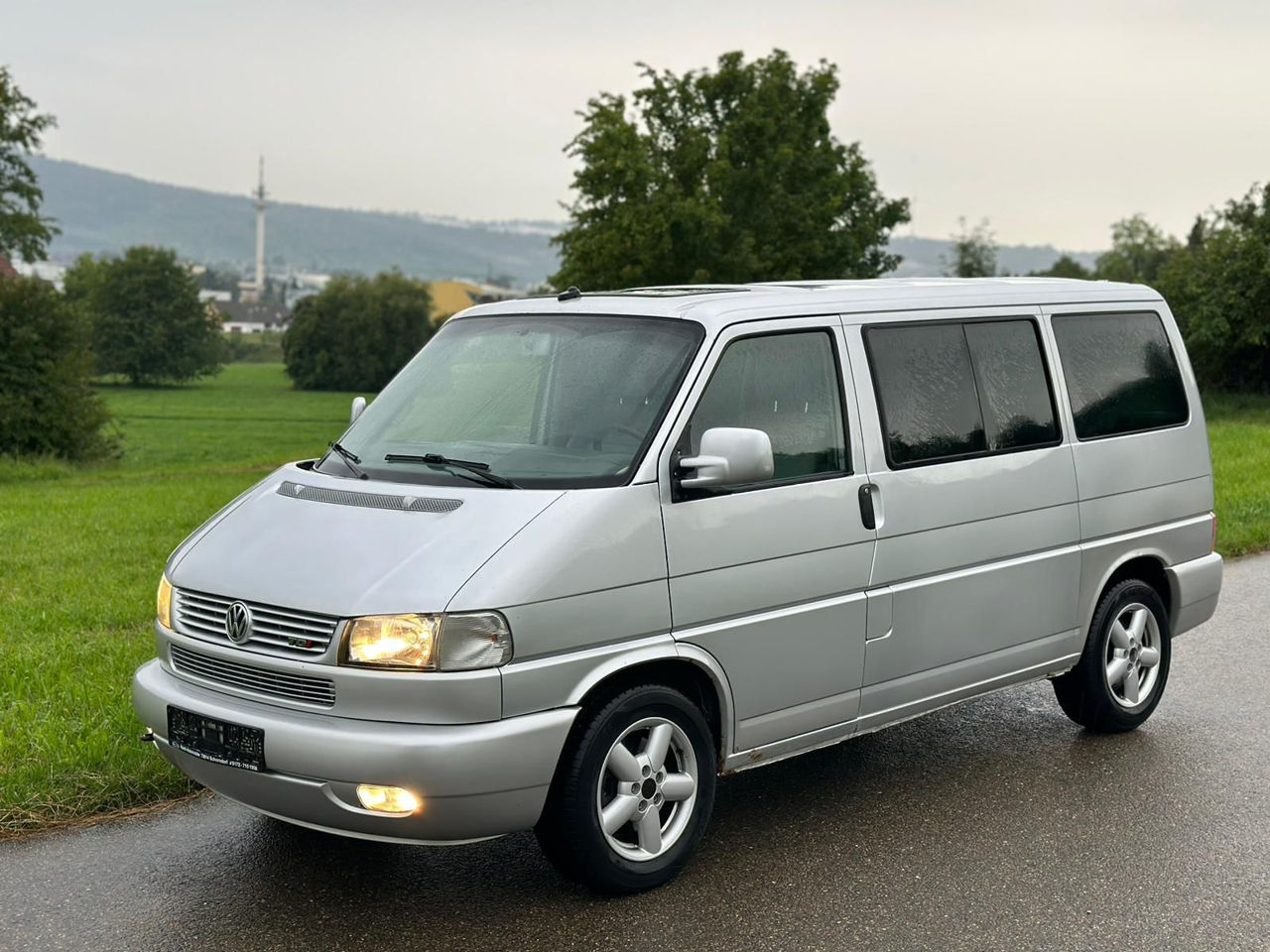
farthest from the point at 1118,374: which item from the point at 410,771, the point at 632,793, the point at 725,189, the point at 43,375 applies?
the point at 725,189

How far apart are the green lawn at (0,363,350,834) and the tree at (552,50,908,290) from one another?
2401cm

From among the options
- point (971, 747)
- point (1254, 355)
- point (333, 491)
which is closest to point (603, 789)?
point (333, 491)

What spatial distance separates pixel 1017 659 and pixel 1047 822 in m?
0.82

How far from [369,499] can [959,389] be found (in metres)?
2.47

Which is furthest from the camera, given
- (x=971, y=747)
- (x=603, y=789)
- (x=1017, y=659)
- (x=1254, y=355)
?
(x=1254, y=355)

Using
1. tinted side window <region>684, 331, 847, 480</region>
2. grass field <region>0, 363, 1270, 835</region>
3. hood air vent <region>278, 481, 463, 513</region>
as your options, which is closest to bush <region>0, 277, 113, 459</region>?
grass field <region>0, 363, 1270, 835</region>

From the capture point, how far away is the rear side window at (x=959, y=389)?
567 cm

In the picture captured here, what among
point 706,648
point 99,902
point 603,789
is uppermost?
point 706,648

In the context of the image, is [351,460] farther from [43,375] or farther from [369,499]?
[43,375]

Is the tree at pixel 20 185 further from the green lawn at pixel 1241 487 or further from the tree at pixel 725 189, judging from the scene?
the green lawn at pixel 1241 487

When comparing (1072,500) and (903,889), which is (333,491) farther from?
(1072,500)

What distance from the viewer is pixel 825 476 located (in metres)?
5.37

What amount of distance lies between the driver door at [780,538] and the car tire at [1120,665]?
170 centimetres

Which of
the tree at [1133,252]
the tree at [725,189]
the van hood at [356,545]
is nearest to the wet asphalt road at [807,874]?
the van hood at [356,545]
